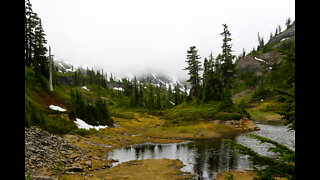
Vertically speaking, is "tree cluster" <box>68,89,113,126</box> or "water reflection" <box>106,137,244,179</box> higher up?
"tree cluster" <box>68,89,113,126</box>

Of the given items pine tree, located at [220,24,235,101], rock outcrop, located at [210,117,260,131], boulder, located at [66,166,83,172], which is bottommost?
rock outcrop, located at [210,117,260,131]

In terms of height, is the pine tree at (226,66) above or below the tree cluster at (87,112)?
above

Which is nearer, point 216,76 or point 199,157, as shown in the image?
point 199,157

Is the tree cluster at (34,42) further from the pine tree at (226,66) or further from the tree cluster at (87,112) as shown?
the pine tree at (226,66)

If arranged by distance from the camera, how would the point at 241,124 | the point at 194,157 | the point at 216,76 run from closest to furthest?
the point at 194,157 < the point at 241,124 < the point at 216,76

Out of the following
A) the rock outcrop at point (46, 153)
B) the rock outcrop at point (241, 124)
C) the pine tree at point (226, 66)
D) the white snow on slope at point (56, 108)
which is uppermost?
the pine tree at point (226, 66)

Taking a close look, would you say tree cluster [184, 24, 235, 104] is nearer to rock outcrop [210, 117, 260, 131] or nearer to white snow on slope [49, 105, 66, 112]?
rock outcrop [210, 117, 260, 131]

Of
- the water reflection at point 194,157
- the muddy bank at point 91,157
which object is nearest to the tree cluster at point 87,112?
the muddy bank at point 91,157

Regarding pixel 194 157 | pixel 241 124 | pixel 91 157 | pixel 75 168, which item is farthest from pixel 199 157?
pixel 241 124

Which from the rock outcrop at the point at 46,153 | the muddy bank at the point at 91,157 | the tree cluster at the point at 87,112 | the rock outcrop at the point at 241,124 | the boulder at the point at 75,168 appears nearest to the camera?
the rock outcrop at the point at 46,153

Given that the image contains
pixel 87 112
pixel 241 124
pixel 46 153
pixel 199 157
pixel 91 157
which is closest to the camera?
pixel 46 153

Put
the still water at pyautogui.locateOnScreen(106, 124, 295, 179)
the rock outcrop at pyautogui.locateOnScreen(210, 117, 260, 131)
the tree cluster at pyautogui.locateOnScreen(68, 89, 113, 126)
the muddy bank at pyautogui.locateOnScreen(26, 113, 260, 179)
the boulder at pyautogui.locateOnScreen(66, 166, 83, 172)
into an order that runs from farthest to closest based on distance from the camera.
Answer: the rock outcrop at pyautogui.locateOnScreen(210, 117, 260, 131) → the tree cluster at pyautogui.locateOnScreen(68, 89, 113, 126) → the still water at pyautogui.locateOnScreen(106, 124, 295, 179) → the boulder at pyautogui.locateOnScreen(66, 166, 83, 172) → the muddy bank at pyautogui.locateOnScreen(26, 113, 260, 179)

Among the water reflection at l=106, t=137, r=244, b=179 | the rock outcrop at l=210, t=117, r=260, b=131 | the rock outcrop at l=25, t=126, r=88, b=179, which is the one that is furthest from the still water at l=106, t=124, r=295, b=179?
the rock outcrop at l=210, t=117, r=260, b=131

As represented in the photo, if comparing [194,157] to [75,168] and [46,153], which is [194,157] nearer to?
[75,168]
